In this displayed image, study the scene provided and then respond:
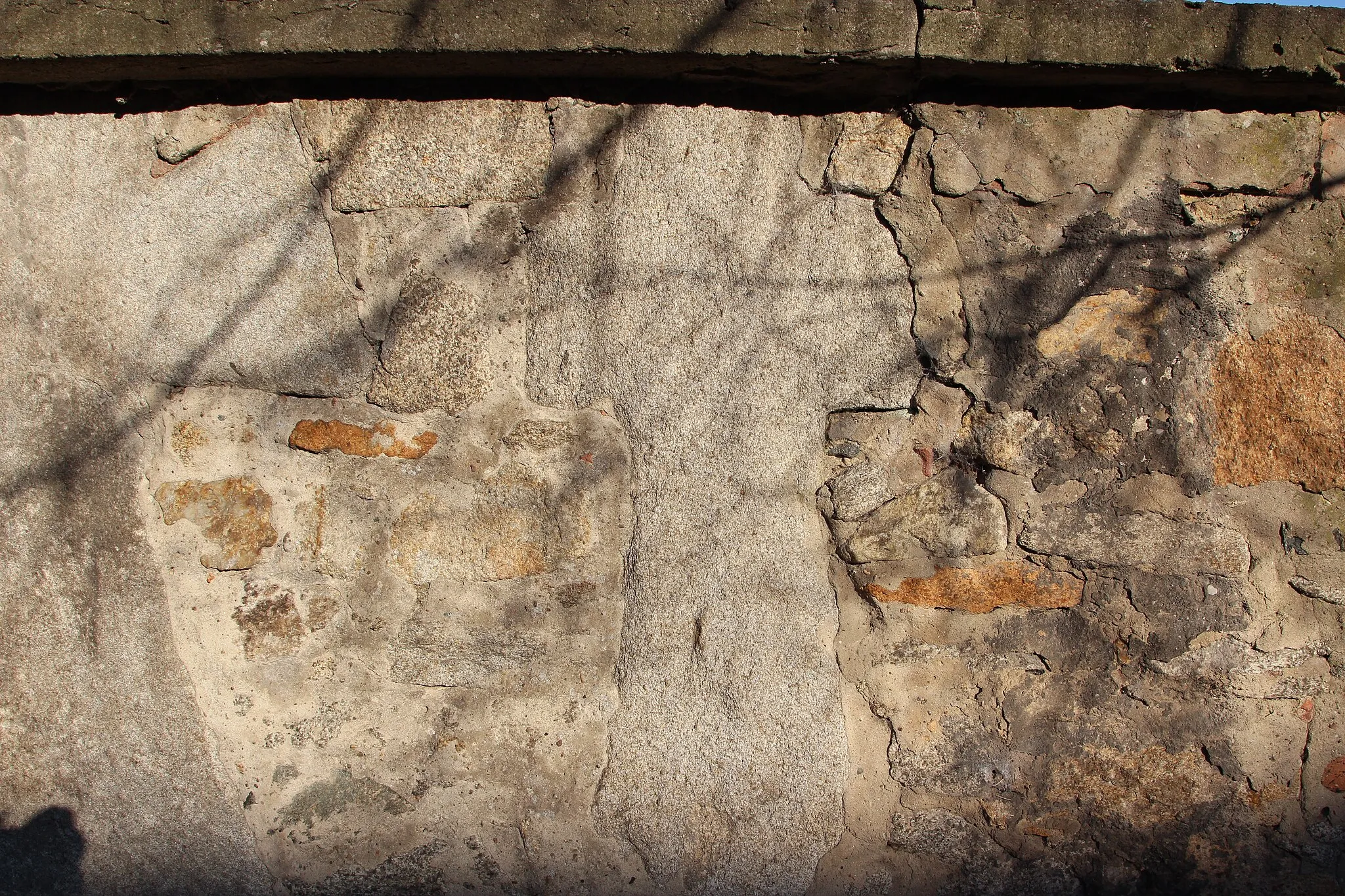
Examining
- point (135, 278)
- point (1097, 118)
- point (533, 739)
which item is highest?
point (1097, 118)

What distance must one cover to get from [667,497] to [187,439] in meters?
0.89

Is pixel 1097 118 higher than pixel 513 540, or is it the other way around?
pixel 1097 118

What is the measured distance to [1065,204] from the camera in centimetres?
165

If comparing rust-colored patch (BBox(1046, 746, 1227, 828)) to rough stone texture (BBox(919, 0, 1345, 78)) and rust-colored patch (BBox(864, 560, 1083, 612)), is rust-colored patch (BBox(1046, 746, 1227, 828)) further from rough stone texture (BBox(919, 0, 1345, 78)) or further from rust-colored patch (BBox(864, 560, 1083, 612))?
rough stone texture (BBox(919, 0, 1345, 78))

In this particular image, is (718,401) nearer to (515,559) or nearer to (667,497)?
(667,497)

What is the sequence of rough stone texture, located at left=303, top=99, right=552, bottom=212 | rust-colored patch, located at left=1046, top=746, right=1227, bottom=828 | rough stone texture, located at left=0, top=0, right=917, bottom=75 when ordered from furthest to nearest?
rust-colored patch, located at left=1046, top=746, right=1227, bottom=828
rough stone texture, located at left=303, top=99, right=552, bottom=212
rough stone texture, located at left=0, top=0, right=917, bottom=75

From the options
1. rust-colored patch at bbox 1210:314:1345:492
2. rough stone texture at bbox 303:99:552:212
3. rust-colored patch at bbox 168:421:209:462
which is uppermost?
rough stone texture at bbox 303:99:552:212

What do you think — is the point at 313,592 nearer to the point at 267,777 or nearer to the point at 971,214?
the point at 267,777

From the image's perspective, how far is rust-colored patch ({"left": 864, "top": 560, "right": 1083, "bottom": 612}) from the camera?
1682mm

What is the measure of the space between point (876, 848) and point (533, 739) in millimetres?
709

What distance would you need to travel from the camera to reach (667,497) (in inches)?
64.7

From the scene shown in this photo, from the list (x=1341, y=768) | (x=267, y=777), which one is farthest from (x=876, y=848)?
(x=267, y=777)

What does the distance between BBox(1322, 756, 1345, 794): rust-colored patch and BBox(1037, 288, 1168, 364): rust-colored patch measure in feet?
2.88

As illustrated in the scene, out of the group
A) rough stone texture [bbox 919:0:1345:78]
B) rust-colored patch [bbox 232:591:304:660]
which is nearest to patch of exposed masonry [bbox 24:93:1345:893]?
rust-colored patch [bbox 232:591:304:660]
